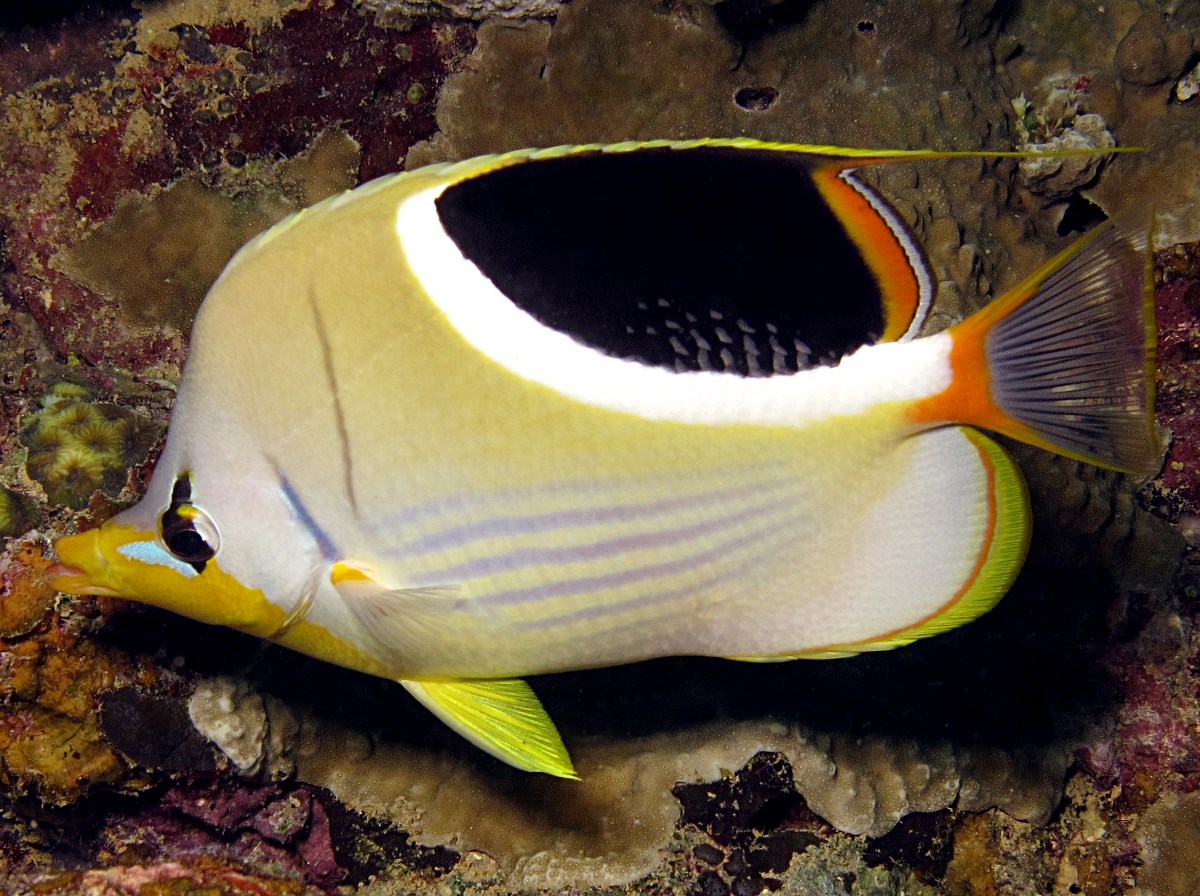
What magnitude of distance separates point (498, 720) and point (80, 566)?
779mm

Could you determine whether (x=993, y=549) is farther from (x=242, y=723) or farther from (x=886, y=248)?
(x=242, y=723)

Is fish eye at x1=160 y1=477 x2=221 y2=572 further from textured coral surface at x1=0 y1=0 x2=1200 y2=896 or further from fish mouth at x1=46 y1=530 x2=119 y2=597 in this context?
textured coral surface at x1=0 y1=0 x2=1200 y2=896

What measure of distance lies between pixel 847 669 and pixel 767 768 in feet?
1.38

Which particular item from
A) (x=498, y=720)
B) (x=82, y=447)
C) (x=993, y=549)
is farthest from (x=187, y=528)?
(x=993, y=549)

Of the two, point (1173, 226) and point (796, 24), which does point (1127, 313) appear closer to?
point (796, 24)

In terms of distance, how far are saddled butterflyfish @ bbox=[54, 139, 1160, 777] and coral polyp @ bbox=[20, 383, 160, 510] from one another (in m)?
0.97

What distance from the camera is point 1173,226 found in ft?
8.71

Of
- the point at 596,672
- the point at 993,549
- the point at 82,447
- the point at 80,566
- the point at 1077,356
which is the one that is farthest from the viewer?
the point at 596,672

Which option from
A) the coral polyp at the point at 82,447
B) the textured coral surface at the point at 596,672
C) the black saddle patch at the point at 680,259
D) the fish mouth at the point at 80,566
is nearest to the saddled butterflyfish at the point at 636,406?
the black saddle patch at the point at 680,259

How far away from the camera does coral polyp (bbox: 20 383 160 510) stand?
2053mm

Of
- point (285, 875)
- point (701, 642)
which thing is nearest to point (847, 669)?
point (701, 642)

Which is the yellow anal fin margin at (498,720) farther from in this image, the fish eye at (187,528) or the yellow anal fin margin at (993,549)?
the yellow anal fin margin at (993,549)

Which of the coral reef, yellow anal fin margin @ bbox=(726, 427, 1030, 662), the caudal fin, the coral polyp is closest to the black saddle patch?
the caudal fin

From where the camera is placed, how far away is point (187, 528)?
4.21 ft
